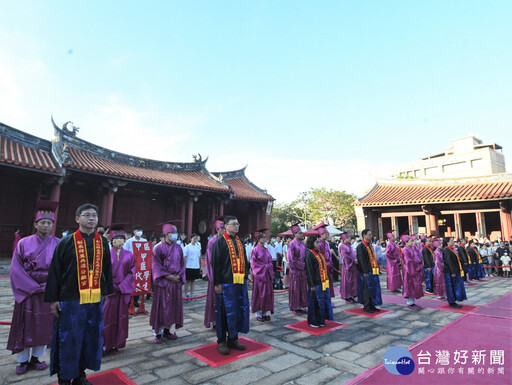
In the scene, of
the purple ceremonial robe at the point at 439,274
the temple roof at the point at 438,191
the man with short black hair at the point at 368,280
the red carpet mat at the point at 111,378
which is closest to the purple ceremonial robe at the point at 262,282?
the man with short black hair at the point at 368,280

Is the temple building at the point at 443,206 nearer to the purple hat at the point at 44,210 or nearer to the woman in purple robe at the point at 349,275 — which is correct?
the woman in purple robe at the point at 349,275

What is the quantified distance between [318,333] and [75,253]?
11.9 feet

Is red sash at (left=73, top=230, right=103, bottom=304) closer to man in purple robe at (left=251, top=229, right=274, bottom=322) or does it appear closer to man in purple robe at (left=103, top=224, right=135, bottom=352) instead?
man in purple robe at (left=103, top=224, right=135, bottom=352)

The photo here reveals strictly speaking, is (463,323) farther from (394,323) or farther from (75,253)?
(75,253)

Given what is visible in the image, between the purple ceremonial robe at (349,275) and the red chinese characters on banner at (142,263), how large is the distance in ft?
15.3

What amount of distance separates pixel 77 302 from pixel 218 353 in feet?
6.00

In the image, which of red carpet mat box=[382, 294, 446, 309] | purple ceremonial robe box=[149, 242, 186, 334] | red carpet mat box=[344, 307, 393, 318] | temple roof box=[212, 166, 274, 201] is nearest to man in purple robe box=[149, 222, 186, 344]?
purple ceremonial robe box=[149, 242, 186, 334]

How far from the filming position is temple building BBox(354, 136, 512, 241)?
51.4ft

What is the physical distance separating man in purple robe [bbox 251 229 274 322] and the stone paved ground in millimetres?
215

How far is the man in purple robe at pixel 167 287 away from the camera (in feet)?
14.4

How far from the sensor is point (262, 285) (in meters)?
5.90

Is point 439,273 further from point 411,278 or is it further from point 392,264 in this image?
point 411,278

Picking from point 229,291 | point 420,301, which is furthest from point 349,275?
point 229,291

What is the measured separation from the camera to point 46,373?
332cm
